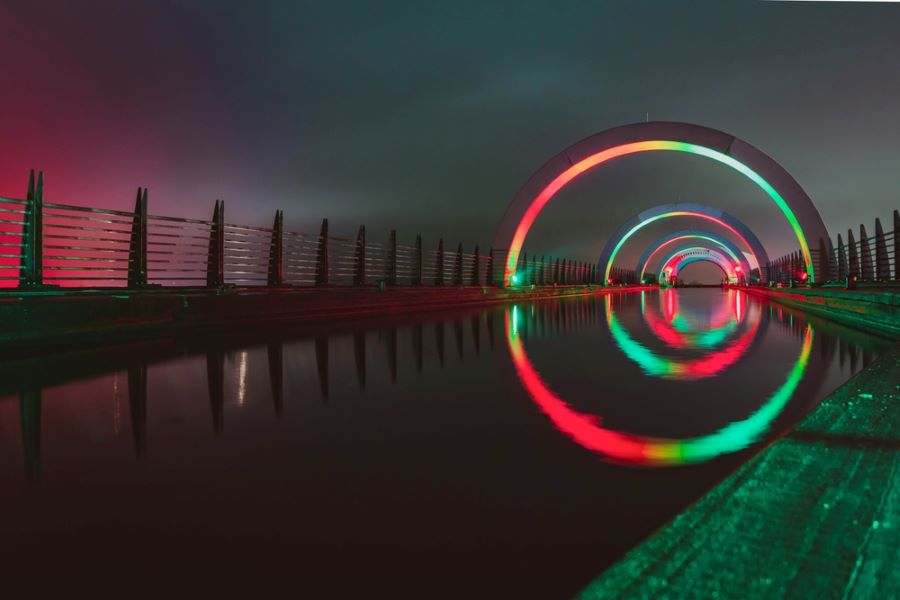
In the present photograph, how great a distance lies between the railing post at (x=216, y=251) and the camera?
905 cm

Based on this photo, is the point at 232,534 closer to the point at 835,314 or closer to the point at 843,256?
the point at 835,314

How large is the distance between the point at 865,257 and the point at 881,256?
38.8 inches

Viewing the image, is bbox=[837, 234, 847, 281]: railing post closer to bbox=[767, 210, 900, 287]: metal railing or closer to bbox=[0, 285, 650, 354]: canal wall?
bbox=[767, 210, 900, 287]: metal railing

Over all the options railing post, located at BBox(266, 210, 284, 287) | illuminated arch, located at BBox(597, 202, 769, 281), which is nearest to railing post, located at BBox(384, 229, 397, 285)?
railing post, located at BBox(266, 210, 284, 287)

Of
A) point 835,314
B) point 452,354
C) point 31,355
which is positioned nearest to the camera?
point 31,355

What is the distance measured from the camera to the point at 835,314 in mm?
10117

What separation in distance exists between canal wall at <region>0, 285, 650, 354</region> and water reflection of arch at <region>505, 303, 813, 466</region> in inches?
186

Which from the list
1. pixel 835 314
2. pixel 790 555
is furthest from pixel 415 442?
pixel 835 314

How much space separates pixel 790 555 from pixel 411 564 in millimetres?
757

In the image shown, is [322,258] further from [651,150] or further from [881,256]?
[651,150]

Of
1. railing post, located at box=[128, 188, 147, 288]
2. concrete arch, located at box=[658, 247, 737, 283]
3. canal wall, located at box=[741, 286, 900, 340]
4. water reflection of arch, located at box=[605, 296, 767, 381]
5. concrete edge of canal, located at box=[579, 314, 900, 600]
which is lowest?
water reflection of arch, located at box=[605, 296, 767, 381]

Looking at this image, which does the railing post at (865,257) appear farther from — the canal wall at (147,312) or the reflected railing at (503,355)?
the canal wall at (147,312)

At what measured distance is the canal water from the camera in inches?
47.4

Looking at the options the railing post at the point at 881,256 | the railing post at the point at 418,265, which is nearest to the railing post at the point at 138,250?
the railing post at the point at 418,265
